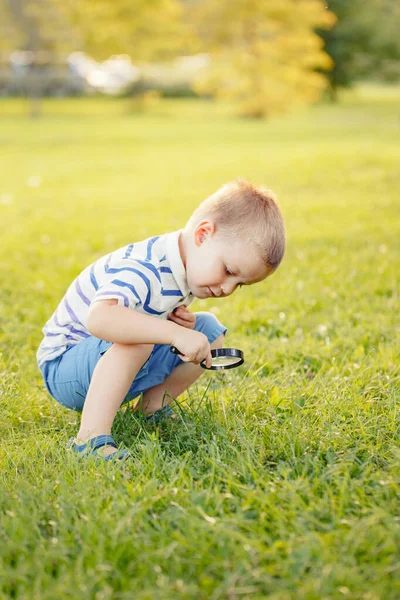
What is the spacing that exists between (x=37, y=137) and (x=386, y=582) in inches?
585

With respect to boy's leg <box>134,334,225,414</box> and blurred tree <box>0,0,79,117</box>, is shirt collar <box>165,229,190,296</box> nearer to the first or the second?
boy's leg <box>134,334,225,414</box>

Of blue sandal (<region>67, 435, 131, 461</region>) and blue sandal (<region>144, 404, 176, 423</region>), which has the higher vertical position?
blue sandal (<region>67, 435, 131, 461</region>)

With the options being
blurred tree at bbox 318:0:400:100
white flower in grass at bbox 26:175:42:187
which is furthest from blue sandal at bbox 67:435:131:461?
blurred tree at bbox 318:0:400:100

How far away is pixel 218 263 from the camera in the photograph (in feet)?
7.36

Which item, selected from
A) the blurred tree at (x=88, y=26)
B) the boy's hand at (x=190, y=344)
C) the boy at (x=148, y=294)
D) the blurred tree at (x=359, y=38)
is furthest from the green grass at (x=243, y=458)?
the blurred tree at (x=359, y=38)

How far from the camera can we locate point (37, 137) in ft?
50.2

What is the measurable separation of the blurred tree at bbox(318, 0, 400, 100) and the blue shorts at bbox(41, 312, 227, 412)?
96.9 ft

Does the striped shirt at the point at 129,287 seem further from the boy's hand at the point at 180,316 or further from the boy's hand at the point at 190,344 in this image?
the boy's hand at the point at 190,344

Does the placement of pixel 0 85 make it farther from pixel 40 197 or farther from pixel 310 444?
pixel 310 444

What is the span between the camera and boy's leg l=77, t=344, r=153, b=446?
2.20 metres

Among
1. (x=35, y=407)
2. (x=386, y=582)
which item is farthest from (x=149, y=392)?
(x=386, y=582)

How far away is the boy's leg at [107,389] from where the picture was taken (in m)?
2.20

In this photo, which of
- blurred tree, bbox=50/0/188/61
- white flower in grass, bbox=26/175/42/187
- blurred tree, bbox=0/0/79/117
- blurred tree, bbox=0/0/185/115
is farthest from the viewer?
blurred tree, bbox=50/0/188/61

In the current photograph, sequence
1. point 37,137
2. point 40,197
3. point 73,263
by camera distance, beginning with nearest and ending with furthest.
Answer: point 73,263
point 40,197
point 37,137
